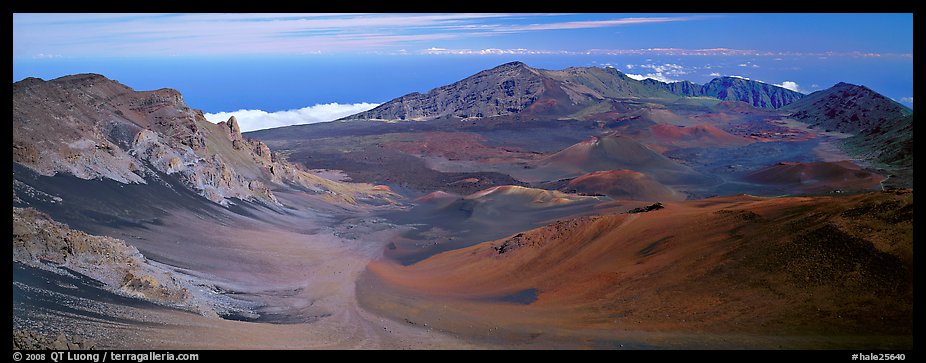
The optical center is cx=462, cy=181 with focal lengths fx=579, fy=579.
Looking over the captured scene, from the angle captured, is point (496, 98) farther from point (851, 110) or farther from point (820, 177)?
point (820, 177)

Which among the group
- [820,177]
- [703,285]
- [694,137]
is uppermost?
[694,137]

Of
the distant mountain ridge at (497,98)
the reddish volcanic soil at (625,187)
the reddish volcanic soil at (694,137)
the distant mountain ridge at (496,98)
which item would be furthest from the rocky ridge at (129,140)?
the distant mountain ridge at (496,98)

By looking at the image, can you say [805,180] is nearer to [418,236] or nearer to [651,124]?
[418,236]

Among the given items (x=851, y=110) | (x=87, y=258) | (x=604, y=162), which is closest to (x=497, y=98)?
(x=604, y=162)

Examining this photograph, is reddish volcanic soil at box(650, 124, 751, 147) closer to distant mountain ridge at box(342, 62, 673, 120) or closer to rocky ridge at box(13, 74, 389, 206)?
distant mountain ridge at box(342, 62, 673, 120)

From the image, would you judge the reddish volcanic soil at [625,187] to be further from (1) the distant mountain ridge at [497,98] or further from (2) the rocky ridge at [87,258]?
(1) the distant mountain ridge at [497,98]

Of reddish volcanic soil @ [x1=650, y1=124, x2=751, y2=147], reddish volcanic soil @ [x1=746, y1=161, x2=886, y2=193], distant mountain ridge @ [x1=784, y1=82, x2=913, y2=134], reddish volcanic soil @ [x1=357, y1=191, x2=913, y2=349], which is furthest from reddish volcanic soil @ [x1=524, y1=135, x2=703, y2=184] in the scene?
reddish volcanic soil @ [x1=357, y1=191, x2=913, y2=349]
